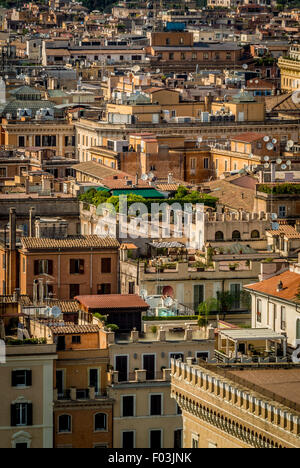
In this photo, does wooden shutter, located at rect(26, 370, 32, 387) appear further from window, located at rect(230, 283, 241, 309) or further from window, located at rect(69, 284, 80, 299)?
window, located at rect(69, 284, 80, 299)

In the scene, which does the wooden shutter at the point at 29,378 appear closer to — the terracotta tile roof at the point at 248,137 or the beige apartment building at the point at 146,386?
the beige apartment building at the point at 146,386

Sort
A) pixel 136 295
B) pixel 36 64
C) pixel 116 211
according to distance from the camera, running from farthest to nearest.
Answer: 1. pixel 36 64
2. pixel 116 211
3. pixel 136 295

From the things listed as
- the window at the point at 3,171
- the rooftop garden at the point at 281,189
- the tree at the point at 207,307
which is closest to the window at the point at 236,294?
the tree at the point at 207,307

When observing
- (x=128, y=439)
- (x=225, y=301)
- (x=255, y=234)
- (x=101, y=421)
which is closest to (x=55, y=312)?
(x=101, y=421)

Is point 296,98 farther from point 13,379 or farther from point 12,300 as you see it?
point 13,379

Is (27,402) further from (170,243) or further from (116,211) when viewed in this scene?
(116,211)

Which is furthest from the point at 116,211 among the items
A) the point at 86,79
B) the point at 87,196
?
the point at 86,79
